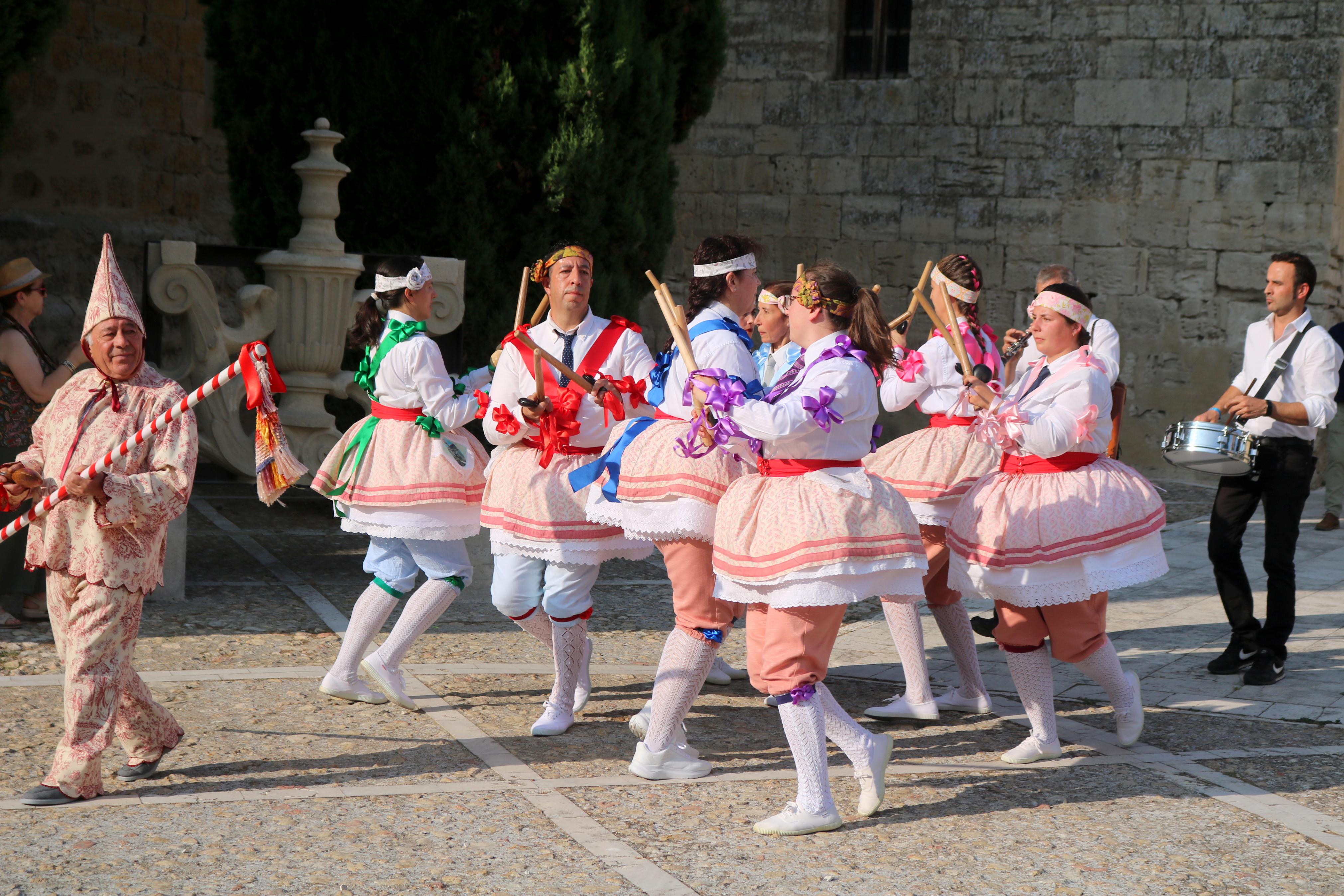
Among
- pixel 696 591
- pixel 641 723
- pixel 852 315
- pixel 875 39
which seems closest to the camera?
pixel 852 315

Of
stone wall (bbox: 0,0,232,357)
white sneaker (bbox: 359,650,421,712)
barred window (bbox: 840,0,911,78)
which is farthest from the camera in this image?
barred window (bbox: 840,0,911,78)

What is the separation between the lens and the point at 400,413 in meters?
5.33

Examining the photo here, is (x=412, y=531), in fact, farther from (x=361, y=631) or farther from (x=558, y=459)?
(x=558, y=459)

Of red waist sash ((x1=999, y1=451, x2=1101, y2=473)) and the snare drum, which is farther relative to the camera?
the snare drum

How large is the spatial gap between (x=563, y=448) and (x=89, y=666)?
176cm

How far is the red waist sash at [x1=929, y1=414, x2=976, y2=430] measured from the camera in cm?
539

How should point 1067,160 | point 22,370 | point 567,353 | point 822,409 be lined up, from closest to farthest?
point 822,409 < point 567,353 < point 22,370 < point 1067,160

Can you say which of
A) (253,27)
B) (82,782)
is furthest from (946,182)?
(82,782)

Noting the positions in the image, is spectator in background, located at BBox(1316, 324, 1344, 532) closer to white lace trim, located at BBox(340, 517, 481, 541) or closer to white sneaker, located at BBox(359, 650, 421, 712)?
white lace trim, located at BBox(340, 517, 481, 541)

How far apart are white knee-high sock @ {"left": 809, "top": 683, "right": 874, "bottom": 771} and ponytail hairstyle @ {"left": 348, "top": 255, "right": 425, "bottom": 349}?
2.34 metres

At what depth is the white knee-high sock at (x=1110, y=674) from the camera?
4.71 metres

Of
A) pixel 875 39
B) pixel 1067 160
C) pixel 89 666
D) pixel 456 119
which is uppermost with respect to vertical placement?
pixel 875 39

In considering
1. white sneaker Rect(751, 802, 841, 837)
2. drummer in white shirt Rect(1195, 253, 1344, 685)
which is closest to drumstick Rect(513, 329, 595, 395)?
white sneaker Rect(751, 802, 841, 837)

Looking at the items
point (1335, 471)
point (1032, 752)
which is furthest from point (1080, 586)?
point (1335, 471)
